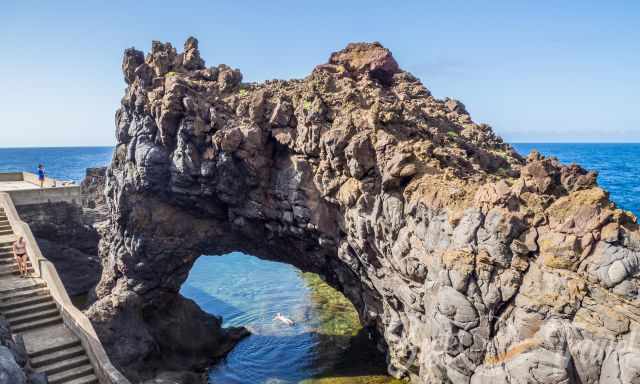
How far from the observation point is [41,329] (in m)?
18.3

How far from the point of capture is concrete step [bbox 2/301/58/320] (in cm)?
1838

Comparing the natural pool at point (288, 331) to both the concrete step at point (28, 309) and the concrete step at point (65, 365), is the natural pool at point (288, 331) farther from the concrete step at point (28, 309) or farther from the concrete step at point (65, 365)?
the concrete step at point (28, 309)

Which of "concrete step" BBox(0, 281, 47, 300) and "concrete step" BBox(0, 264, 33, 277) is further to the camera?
"concrete step" BBox(0, 264, 33, 277)

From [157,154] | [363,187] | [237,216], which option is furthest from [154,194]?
[363,187]

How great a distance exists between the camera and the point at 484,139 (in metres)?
26.4

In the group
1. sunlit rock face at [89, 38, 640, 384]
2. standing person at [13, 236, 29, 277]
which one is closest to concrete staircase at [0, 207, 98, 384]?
standing person at [13, 236, 29, 277]

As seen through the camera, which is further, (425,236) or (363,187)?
(363,187)

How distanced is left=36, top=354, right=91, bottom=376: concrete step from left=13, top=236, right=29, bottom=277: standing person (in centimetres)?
627

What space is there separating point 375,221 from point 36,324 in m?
15.2

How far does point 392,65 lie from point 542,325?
19.9 metres

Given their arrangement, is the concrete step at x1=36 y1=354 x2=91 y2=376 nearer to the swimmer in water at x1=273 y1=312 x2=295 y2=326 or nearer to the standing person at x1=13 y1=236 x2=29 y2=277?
the standing person at x1=13 y1=236 x2=29 y2=277

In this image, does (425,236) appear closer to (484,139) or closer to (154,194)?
(484,139)

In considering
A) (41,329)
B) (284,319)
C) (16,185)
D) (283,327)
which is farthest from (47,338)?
(16,185)

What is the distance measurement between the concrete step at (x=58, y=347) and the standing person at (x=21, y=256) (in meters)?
5.48
